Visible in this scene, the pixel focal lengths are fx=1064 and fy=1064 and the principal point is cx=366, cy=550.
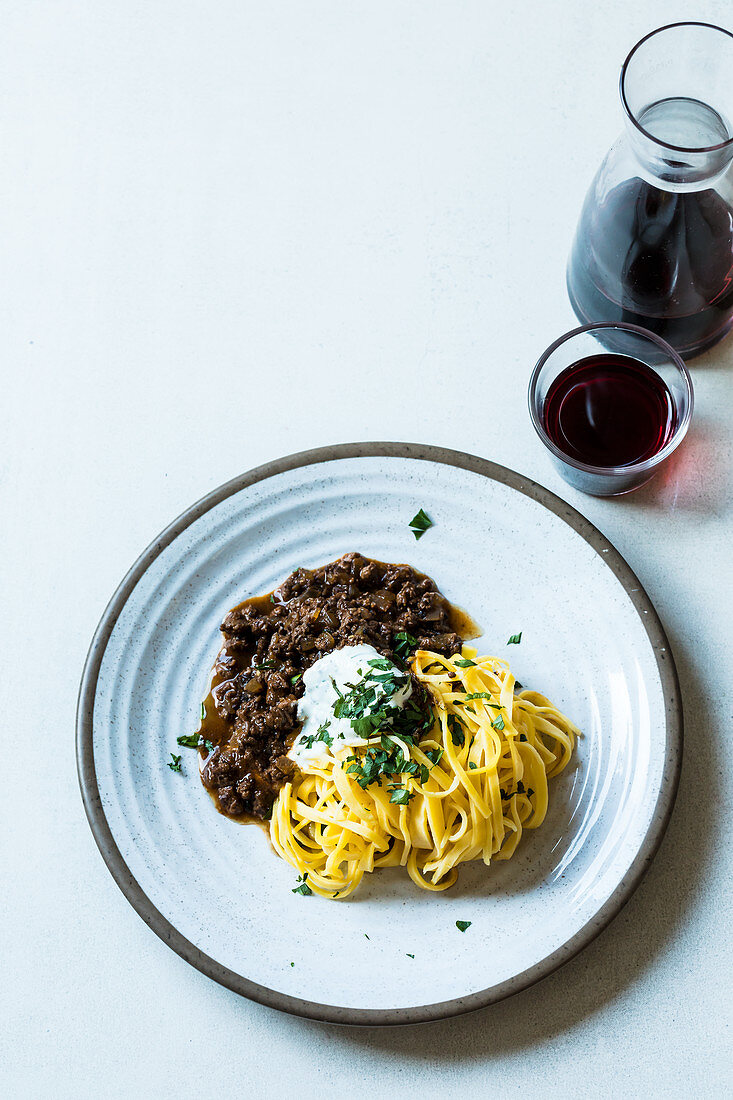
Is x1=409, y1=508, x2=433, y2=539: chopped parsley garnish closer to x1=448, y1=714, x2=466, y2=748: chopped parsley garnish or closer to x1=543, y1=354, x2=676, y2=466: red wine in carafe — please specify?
x1=543, y1=354, x2=676, y2=466: red wine in carafe

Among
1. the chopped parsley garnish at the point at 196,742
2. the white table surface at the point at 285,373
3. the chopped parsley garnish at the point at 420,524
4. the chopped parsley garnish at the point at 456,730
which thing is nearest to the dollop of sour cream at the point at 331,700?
the chopped parsley garnish at the point at 456,730

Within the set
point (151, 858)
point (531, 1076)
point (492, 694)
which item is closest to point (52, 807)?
point (151, 858)

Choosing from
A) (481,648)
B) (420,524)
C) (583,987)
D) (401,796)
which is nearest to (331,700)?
(401,796)

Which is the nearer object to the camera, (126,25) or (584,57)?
(584,57)

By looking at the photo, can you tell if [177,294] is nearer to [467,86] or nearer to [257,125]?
[257,125]

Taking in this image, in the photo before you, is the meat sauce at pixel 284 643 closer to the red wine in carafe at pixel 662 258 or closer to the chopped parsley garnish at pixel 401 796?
the chopped parsley garnish at pixel 401 796

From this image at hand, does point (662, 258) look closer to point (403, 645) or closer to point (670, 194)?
point (670, 194)

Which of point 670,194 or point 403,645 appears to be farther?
point 403,645
